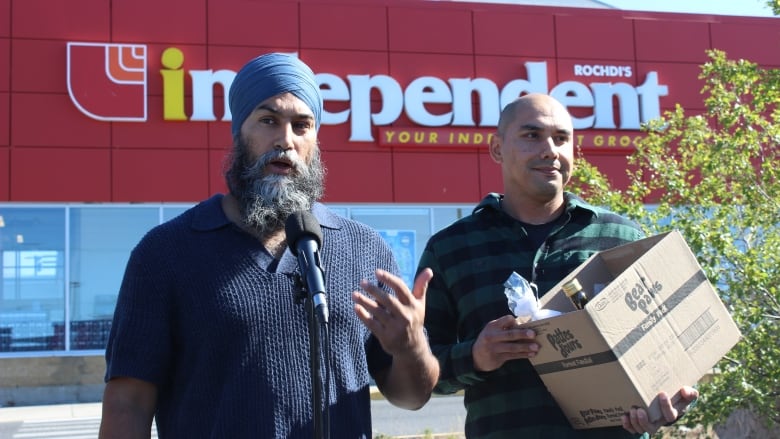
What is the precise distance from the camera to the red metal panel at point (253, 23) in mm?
16953

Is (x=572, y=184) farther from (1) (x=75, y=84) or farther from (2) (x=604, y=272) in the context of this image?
(1) (x=75, y=84)

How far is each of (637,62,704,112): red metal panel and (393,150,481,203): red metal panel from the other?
4365mm

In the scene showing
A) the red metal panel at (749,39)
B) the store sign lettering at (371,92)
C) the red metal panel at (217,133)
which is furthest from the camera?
the red metal panel at (749,39)

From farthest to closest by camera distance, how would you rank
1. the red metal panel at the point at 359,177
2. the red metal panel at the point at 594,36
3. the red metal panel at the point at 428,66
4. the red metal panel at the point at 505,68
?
the red metal panel at the point at 594,36, the red metal panel at the point at 505,68, the red metal panel at the point at 428,66, the red metal panel at the point at 359,177

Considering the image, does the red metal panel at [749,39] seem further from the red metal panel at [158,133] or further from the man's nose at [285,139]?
the man's nose at [285,139]

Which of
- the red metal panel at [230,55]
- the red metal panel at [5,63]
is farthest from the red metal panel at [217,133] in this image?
the red metal panel at [5,63]

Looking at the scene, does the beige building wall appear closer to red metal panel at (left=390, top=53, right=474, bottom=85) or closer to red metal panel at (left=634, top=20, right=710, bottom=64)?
red metal panel at (left=390, top=53, right=474, bottom=85)

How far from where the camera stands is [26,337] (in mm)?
16156

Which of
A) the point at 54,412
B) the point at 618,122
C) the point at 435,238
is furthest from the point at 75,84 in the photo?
the point at 435,238

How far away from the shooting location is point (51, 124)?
1619cm

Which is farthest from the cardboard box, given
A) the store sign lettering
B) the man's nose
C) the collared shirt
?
the store sign lettering

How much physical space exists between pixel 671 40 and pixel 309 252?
18439 mm

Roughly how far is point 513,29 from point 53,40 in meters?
9.03

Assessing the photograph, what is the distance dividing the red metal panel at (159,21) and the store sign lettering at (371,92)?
25cm
